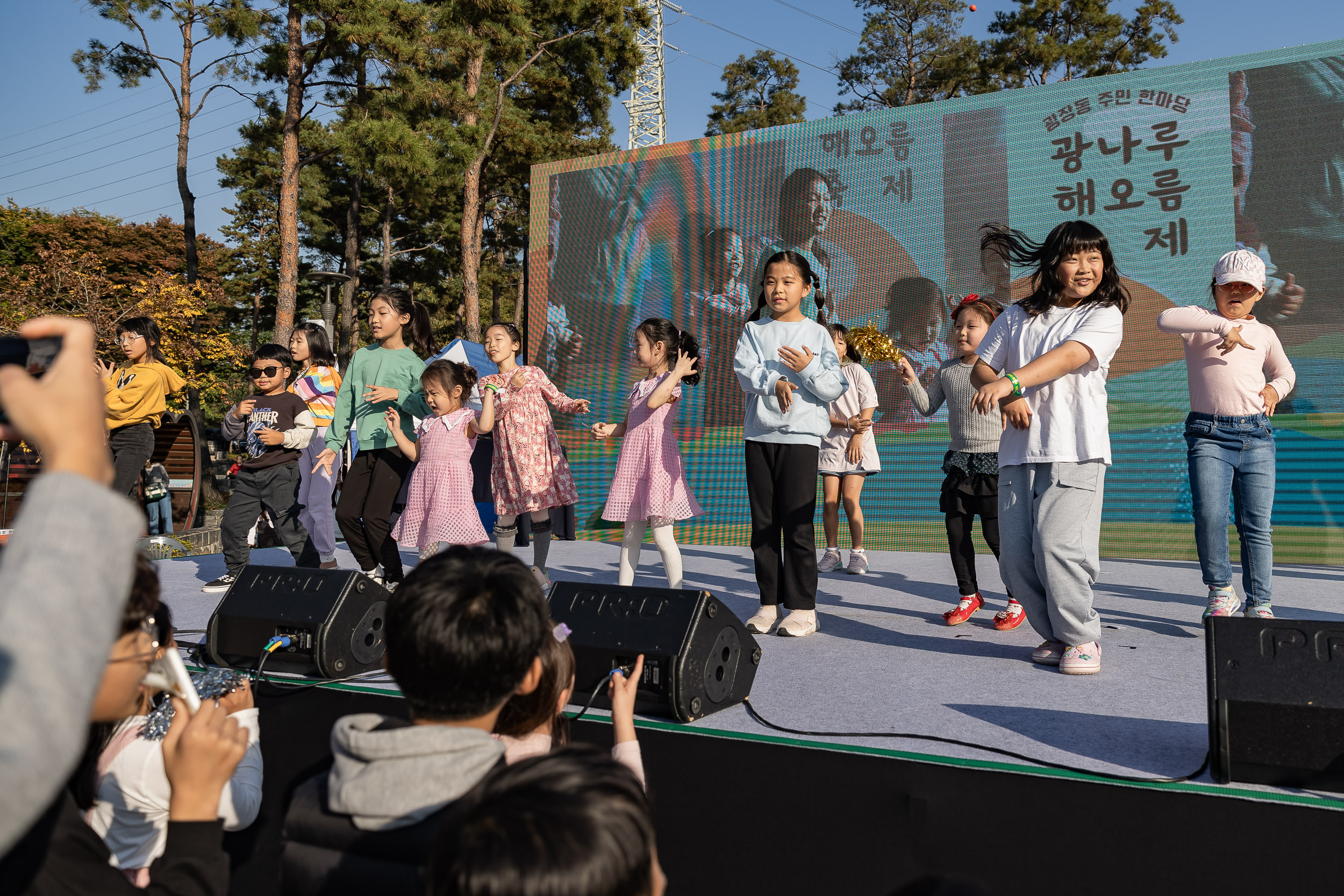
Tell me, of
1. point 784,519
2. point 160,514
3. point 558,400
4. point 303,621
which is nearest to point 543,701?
point 303,621

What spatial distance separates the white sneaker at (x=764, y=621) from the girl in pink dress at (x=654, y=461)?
0.51 meters

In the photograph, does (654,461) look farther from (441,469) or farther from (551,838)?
(551,838)

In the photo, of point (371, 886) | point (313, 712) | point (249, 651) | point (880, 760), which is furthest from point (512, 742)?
point (249, 651)

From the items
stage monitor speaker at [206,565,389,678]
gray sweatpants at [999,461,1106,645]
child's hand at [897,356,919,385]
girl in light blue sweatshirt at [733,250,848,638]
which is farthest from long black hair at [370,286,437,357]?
gray sweatpants at [999,461,1106,645]

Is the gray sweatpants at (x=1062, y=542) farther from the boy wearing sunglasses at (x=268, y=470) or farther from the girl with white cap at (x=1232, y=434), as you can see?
the boy wearing sunglasses at (x=268, y=470)

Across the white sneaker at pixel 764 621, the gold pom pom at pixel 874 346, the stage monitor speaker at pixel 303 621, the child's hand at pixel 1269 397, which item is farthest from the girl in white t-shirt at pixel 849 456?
the stage monitor speaker at pixel 303 621

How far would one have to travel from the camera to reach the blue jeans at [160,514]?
28.0ft

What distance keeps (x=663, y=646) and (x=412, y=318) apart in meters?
3.20

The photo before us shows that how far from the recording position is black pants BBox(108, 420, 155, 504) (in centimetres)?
534

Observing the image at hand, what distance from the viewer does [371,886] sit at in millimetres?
1268

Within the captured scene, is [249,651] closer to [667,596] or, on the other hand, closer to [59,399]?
[667,596]

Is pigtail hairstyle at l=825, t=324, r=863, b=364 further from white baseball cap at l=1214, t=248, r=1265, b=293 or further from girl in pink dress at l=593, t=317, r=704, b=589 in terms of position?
white baseball cap at l=1214, t=248, r=1265, b=293

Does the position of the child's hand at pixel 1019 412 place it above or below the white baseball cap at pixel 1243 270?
below

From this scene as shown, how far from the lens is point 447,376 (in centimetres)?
511
